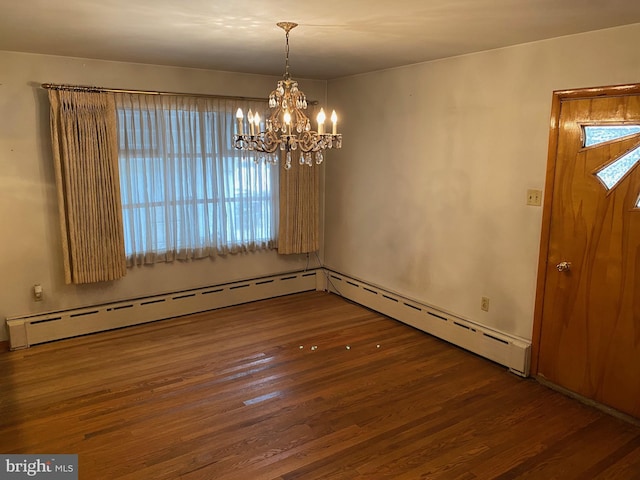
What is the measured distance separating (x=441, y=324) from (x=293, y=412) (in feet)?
5.83

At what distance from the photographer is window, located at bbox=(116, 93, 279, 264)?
443 centimetres

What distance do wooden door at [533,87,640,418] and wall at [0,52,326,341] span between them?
3.43 metres


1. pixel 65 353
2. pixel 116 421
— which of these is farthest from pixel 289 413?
pixel 65 353

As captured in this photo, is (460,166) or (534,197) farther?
(460,166)

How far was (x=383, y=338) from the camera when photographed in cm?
438

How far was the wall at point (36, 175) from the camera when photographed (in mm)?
3906

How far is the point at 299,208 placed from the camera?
17.9 ft

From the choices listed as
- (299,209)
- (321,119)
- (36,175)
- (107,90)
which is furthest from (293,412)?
(107,90)

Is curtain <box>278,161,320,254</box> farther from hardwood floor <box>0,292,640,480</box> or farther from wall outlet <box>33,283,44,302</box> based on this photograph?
wall outlet <box>33,283,44,302</box>

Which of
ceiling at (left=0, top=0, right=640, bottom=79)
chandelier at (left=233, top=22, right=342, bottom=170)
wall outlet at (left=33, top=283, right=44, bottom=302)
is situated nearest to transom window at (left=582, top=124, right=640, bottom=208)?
ceiling at (left=0, top=0, right=640, bottom=79)

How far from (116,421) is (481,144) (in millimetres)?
3355

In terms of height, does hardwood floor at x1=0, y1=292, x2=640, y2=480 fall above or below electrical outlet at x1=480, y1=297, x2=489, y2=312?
below

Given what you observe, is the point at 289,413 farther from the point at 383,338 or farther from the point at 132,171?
the point at 132,171

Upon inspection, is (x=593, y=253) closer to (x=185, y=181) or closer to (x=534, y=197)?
(x=534, y=197)
